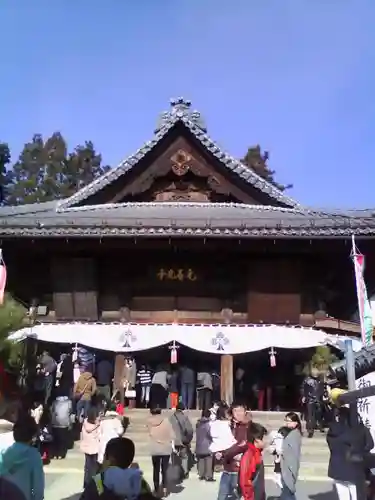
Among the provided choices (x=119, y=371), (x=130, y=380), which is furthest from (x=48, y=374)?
(x=130, y=380)

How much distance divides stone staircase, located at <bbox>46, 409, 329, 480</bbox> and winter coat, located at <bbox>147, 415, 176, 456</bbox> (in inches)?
46.0

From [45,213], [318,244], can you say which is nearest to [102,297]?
[45,213]

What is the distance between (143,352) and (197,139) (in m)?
6.75

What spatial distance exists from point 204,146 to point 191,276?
14.4 feet

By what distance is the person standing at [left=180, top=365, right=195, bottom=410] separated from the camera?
1407cm

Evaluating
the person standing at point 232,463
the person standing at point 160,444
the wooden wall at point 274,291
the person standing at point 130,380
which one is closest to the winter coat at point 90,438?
the person standing at point 160,444

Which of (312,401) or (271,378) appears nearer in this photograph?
(312,401)

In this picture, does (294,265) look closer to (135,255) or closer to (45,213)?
(135,255)

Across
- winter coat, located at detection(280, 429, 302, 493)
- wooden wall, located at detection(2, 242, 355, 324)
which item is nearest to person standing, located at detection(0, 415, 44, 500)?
winter coat, located at detection(280, 429, 302, 493)

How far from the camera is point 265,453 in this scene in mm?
11445

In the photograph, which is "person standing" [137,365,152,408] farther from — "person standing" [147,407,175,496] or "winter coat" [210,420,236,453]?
"person standing" [147,407,175,496]

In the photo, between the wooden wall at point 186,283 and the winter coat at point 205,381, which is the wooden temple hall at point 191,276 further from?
the winter coat at point 205,381

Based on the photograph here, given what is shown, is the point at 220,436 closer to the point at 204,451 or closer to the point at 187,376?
the point at 204,451

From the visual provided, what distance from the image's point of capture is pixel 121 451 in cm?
389
